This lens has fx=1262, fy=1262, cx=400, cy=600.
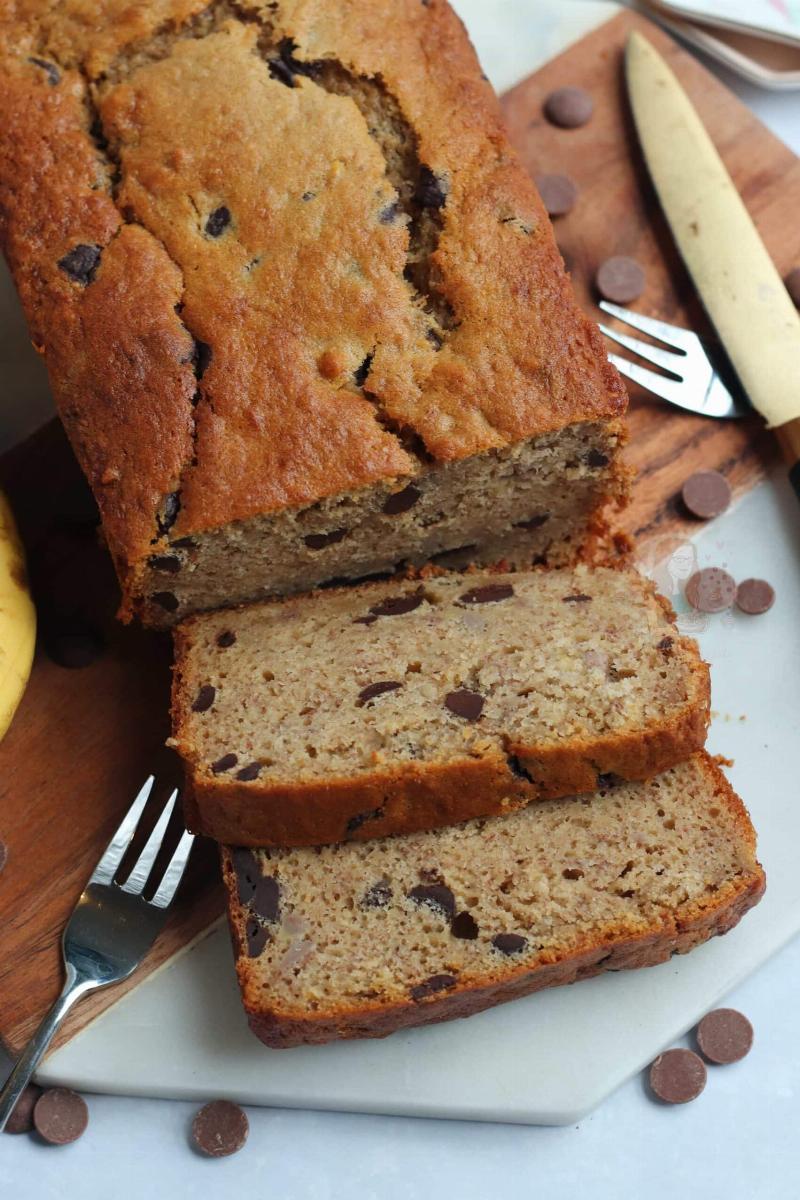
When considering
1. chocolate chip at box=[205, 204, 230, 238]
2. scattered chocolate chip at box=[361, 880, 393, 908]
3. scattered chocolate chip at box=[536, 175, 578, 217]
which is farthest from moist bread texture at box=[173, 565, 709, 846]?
scattered chocolate chip at box=[536, 175, 578, 217]

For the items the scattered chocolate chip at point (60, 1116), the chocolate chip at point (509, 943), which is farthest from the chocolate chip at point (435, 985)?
the scattered chocolate chip at point (60, 1116)

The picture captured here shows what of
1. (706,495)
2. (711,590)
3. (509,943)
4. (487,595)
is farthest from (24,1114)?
(706,495)

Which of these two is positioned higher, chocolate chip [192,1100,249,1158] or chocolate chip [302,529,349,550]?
chocolate chip [302,529,349,550]

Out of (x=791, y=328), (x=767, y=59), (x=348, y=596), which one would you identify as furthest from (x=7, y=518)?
(x=767, y=59)

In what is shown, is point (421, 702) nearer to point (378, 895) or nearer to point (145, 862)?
point (378, 895)

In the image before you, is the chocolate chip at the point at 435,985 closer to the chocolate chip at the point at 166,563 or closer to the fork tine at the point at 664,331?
the chocolate chip at the point at 166,563

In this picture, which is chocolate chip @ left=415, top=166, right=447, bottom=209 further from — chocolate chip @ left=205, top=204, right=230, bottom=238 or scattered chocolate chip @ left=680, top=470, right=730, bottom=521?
scattered chocolate chip @ left=680, top=470, right=730, bottom=521
